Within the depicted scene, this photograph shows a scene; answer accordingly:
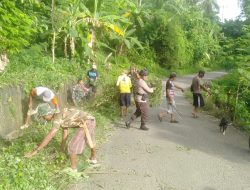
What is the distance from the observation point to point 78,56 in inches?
682

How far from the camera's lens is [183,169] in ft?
25.3

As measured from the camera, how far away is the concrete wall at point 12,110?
8.55 meters

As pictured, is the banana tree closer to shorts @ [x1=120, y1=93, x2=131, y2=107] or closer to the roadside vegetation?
the roadside vegetation

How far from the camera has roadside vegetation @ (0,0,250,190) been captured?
7227mm

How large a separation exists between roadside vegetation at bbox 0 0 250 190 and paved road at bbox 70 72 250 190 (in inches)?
24.5

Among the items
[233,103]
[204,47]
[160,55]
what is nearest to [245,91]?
[233,103]

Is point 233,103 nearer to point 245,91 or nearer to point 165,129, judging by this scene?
point 245,91

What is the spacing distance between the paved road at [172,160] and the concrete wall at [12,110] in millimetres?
2096

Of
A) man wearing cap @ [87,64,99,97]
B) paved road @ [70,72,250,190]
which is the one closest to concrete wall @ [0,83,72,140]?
paved road @ [70,72,250,190]

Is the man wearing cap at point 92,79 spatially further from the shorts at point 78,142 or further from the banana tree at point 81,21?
the shorts at point 78,142

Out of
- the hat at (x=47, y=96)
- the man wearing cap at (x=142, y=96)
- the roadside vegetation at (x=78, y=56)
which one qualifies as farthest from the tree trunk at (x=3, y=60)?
the man wearing cap at (x=142, y=96)

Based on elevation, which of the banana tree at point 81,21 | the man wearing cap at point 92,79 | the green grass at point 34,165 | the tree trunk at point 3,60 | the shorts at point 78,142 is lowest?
the green grass at point 34,165

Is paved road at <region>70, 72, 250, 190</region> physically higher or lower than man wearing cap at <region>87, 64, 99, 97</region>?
lower

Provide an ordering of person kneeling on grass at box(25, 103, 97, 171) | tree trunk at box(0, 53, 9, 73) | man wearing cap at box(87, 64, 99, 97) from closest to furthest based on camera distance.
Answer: person kneeling on grass at box(25, 103, 97, 171), tree trunk at box(0, 53, 9, 73), man wearing cap at box(87, 64, 99, 97)
